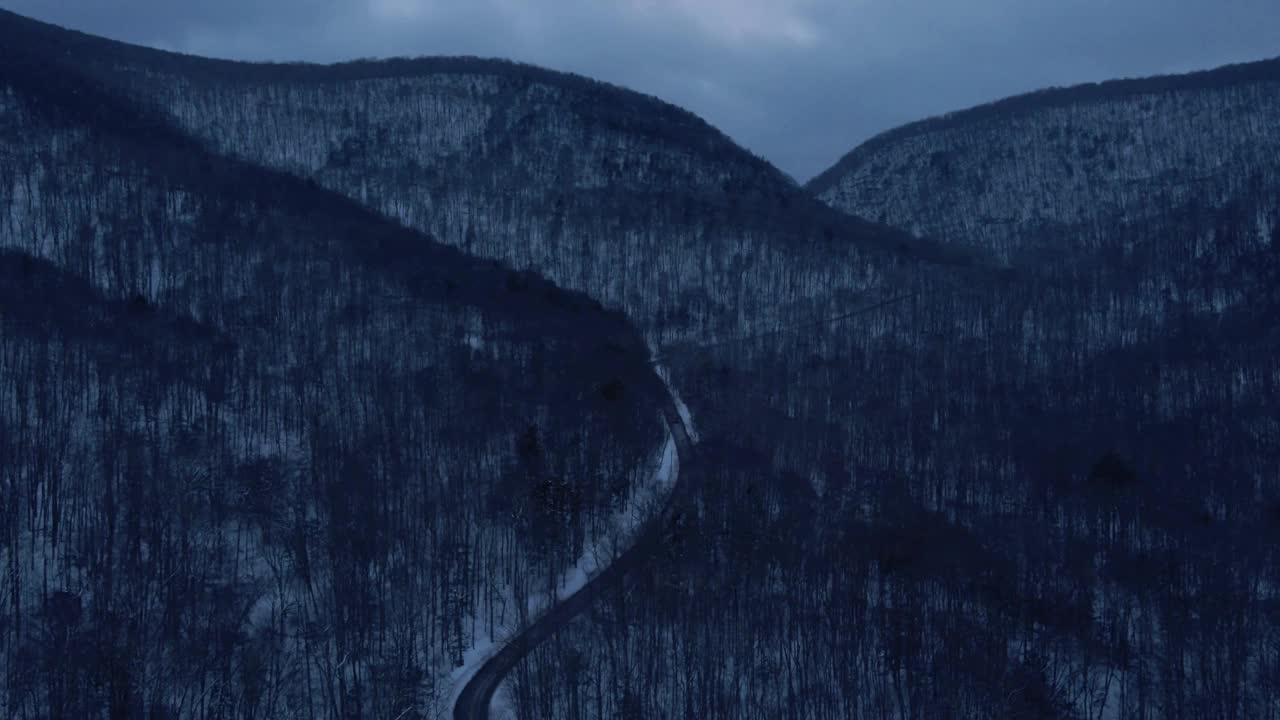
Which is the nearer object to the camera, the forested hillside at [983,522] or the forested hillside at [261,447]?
the forested hillside at [261,447]

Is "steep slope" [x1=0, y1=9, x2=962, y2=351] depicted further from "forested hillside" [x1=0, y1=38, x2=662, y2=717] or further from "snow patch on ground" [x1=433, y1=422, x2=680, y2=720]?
"snow patch on ground" [x1=433, y1=422, x2=680, y2=720]

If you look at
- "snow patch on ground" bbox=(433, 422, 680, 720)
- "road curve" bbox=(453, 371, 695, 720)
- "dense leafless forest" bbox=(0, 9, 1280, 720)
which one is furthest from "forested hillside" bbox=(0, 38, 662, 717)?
"road curve" bbox=(453, 371, 695, 720)

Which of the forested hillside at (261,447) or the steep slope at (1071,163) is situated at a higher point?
the steep slope at (1071,163)

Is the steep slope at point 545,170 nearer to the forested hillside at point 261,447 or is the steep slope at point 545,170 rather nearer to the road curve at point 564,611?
the forested hillside at point 261,447

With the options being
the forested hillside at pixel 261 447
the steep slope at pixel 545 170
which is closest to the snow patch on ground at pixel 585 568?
the forested hillside at pixel 261 447

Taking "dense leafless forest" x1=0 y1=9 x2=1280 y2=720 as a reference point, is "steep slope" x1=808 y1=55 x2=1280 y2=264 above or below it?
above

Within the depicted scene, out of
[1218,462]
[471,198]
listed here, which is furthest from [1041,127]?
[1218,462]
